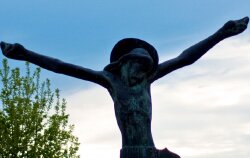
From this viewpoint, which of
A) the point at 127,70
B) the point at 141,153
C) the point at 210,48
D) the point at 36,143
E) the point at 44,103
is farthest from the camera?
the point at 44,103

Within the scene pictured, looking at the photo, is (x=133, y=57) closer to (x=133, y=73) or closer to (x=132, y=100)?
(x=133, y=73)

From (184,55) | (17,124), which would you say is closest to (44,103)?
(17,124)

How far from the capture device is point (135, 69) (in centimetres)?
551

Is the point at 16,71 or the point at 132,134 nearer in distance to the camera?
the point at 132,134

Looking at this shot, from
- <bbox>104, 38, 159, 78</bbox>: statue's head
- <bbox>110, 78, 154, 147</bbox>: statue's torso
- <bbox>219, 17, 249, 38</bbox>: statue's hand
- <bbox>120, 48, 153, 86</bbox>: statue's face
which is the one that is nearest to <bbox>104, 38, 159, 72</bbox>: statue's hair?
<bbox>104, 38, 159, 78</bbox>: statue's head

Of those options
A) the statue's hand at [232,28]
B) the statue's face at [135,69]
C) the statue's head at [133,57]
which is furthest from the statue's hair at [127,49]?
the statue's hand at [232,28]

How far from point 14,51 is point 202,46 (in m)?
2.15

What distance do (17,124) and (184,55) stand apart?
1513 cm

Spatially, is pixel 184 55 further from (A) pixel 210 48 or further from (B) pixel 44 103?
(B) pixel 44 103

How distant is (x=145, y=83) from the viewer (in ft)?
18.3

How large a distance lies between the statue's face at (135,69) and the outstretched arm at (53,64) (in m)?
0.25

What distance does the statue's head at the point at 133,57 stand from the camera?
5.49 metres

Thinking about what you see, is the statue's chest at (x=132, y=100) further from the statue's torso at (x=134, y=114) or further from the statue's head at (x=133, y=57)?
the statue's head at (x=133, y=57)

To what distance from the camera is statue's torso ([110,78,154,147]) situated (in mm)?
5207
